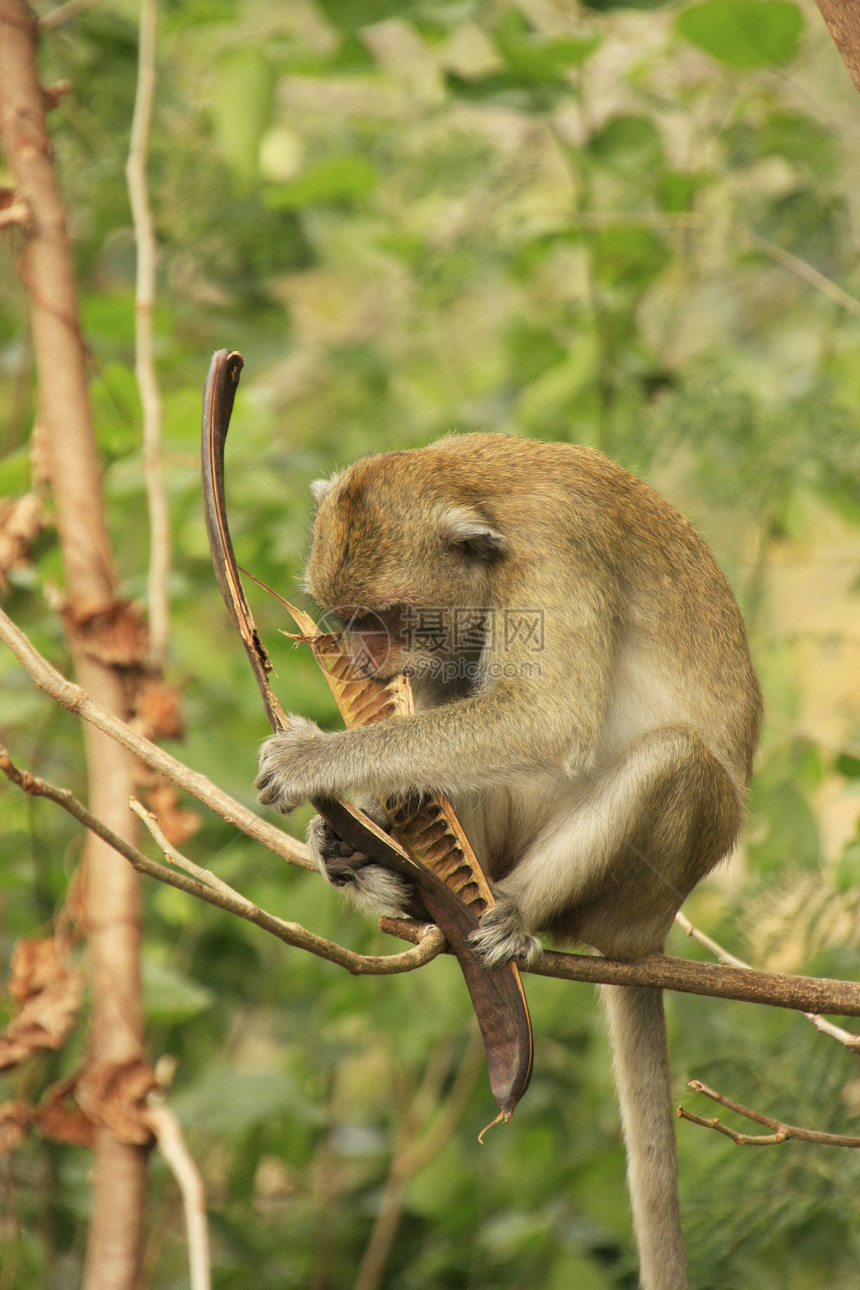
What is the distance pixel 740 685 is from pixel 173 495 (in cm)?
207

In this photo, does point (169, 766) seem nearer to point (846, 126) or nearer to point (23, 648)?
point (23, 648)

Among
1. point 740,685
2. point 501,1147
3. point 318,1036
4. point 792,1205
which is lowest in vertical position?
point 501,1147

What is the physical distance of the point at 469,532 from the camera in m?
3.51

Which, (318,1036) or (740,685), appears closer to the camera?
(740,685)

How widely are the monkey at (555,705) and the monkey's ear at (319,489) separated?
0.6 inches

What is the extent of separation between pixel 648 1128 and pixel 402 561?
68.7 inches

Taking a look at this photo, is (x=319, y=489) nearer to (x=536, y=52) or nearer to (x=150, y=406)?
(x=150, y=406)

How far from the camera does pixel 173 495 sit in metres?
4.34

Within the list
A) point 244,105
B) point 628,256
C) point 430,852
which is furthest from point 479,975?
point 628,256

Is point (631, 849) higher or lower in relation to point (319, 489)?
lower

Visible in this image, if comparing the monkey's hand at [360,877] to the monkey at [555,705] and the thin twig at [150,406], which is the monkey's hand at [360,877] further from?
the thin twig at [150,406]

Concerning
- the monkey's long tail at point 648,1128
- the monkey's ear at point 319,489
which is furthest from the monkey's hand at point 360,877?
the monkey's ear at point 319,489

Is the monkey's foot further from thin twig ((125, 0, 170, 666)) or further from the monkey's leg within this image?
thin twig ((125, 0, 170, 666))

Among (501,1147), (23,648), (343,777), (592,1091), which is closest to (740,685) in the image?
(343,777)
